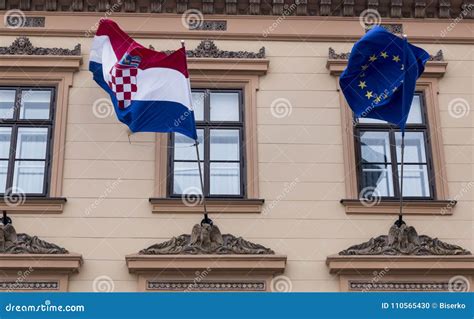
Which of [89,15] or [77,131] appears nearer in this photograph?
[77,131]

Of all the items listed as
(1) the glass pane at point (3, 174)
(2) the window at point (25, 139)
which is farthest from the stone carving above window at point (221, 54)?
(1) the glass pane at point (3, 174)

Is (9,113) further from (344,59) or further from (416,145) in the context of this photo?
(416,145)

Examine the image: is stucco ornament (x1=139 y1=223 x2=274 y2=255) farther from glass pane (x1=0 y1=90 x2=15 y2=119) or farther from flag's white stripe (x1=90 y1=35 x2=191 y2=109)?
glass pane (x1=0 y1=90 x2=15 y2=119)

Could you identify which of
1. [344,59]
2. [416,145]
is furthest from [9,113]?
[416,145]

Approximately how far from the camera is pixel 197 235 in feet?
39.4

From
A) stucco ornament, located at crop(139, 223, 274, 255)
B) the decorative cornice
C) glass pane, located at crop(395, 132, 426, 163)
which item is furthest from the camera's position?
the decorative cornice

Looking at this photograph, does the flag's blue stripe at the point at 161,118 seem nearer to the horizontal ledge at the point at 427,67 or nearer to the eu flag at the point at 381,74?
the eu flag at the point at 381,74

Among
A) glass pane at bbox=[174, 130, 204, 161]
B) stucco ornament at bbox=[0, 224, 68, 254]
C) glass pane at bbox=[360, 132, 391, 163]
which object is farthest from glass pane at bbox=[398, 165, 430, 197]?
stucco ornament at bbox=[0, 224, 68, 254]

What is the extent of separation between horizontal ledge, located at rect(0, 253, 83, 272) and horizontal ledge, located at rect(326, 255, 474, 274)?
3.52 meters

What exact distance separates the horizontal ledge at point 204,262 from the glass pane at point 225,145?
170 cm

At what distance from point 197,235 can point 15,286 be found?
2.57 m

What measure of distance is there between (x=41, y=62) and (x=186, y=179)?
2.94m

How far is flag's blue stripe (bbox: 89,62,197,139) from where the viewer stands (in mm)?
11859

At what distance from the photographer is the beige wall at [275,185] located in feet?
39.7
